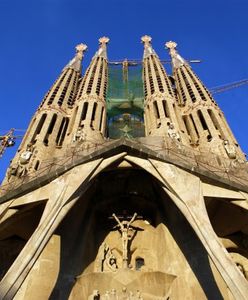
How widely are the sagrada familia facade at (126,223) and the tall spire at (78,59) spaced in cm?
1438

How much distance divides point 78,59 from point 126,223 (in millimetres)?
22969

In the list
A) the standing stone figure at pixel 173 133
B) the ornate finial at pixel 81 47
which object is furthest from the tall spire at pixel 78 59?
the standing stone figure at pixel 173 133

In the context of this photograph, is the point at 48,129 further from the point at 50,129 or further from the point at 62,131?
the point at 62,131

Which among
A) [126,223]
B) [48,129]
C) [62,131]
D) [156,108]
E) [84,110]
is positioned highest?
[156,108]

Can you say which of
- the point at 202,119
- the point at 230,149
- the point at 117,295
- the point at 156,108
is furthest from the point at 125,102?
the point at 117,295

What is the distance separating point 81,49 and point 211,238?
97.2 feet

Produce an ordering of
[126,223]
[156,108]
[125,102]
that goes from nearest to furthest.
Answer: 1. [126,223]
2. [156,108]
3. [125,102]

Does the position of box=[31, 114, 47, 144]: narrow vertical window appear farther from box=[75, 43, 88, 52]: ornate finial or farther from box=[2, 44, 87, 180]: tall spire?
box=[75, 43, 88, 52]: ornate finial

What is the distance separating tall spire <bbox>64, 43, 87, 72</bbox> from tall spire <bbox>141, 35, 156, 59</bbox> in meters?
6.28

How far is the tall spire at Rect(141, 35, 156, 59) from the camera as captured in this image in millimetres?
33591

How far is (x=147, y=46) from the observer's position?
36031 mm

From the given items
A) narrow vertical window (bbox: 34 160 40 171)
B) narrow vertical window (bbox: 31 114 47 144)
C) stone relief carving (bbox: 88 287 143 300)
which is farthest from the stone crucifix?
narrow vertical window (bbox: 31 114 47 144)

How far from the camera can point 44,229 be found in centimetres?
1069

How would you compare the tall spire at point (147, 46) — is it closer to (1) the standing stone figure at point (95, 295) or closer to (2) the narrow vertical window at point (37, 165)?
(2) the narrow vertical window at point (37, 165)
